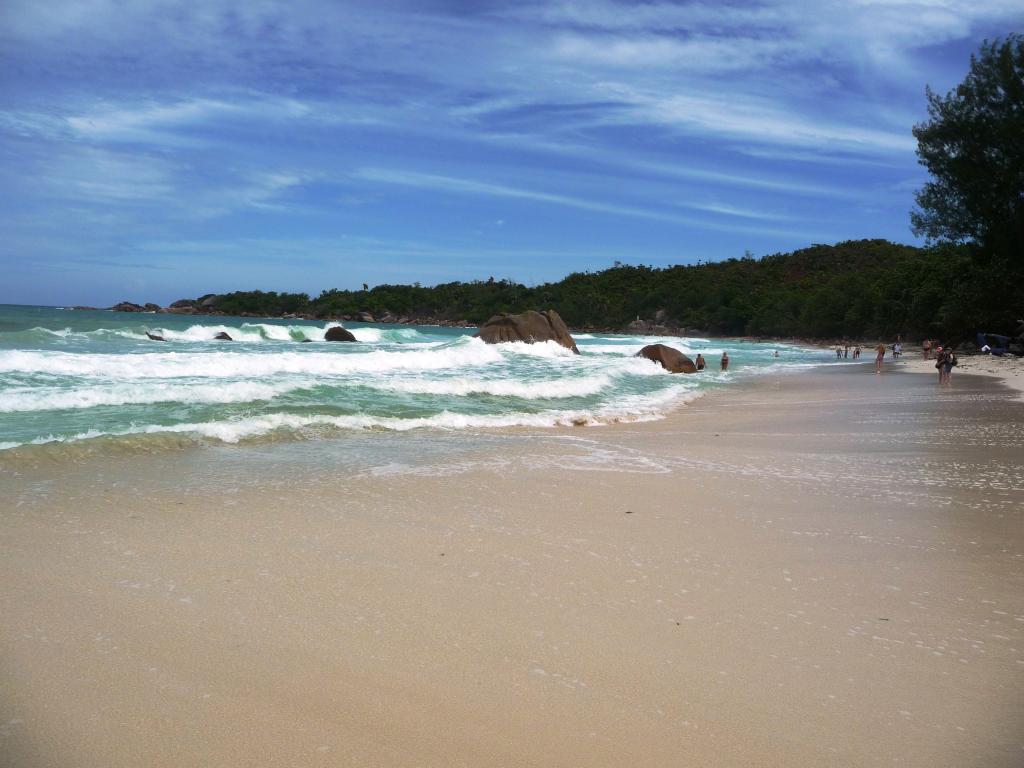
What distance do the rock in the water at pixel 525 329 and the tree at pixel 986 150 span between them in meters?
18.2

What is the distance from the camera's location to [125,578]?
3986mm

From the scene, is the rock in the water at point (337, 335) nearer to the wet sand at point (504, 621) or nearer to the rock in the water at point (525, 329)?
the rock in the water at point (525, 329)

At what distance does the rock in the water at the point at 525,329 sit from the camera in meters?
34.0

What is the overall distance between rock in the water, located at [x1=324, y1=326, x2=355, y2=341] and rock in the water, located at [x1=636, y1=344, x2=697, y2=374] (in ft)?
84.1

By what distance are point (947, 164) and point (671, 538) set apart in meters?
35.1

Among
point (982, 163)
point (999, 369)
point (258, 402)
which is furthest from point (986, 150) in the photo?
point (258, 402)

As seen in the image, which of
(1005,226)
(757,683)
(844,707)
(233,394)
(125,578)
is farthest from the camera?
(1005,226)

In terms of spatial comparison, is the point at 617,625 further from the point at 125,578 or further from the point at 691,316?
the point at 691,316

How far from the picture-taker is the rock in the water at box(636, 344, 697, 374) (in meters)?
27.4

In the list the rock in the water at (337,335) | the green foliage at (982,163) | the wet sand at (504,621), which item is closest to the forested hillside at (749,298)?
the green foliage at (982,163)

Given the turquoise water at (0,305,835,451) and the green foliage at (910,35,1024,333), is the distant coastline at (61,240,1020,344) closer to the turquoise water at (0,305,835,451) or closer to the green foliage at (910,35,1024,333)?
the green foliage at (910,35,1024,333)

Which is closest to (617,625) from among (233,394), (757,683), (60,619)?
(757,683)

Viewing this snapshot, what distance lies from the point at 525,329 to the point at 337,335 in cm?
1843

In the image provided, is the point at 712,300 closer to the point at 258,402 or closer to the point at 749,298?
the point at 749,298
